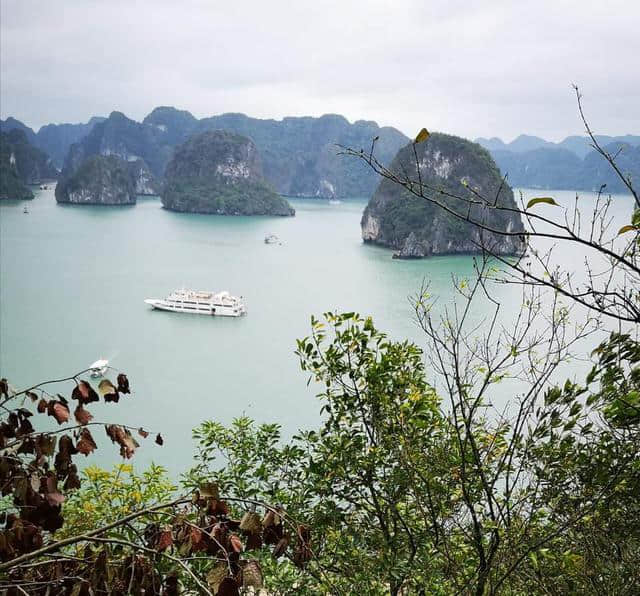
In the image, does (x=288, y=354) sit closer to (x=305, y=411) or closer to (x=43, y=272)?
(x=305, y=411)

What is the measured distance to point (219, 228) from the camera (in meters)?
36.8

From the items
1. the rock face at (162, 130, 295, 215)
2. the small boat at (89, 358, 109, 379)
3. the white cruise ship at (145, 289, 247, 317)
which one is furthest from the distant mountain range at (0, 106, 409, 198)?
the small boat at (89, 358, 109, 379)

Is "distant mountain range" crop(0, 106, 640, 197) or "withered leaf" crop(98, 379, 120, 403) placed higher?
"distant mountain range" crop(0, 106, 640, 197)

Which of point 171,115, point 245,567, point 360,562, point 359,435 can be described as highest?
point 171,115

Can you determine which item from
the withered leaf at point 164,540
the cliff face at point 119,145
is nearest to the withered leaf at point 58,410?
the withered leaf at point 164,540

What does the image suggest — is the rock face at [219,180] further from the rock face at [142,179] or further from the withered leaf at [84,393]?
the withered leaf at [84,393]

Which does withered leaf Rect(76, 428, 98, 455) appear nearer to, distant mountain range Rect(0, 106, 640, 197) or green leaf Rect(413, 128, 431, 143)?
green leaf Rect(413, 128, 431, 143)

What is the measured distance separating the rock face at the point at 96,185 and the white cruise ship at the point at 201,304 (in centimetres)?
3575

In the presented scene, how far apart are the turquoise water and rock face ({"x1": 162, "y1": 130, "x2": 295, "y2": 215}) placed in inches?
576

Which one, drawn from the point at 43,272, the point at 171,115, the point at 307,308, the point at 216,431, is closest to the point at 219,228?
the point at 43,272

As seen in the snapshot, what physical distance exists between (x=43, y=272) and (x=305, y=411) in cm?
1392

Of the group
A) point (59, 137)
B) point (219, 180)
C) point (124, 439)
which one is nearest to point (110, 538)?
point (124, 439)

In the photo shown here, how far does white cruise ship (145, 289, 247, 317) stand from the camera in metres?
15.7

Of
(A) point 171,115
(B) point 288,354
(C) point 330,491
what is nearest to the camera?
(C) point 330,491
